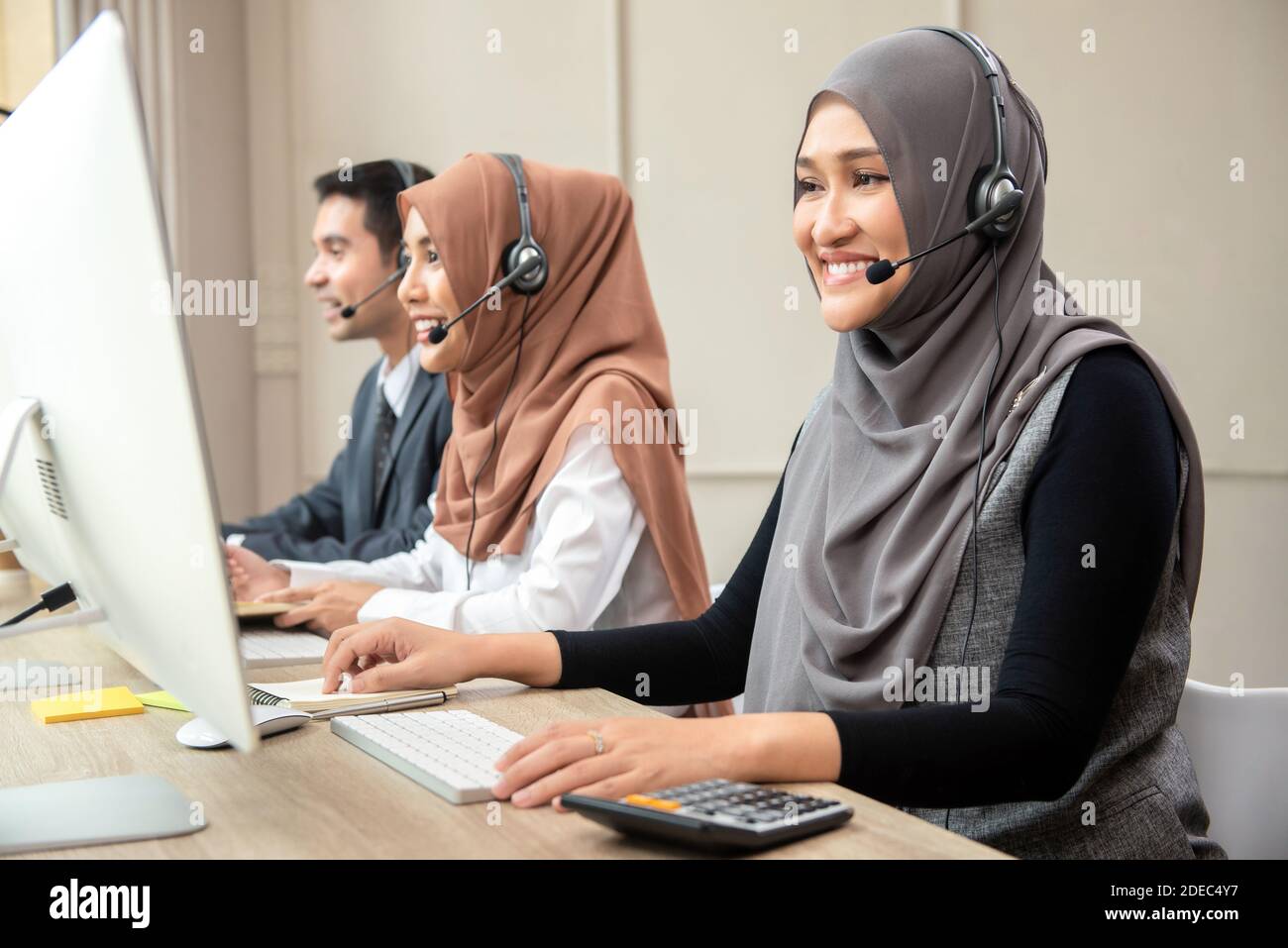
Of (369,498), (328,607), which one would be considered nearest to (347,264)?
(369,498)

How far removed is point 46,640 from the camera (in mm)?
1502

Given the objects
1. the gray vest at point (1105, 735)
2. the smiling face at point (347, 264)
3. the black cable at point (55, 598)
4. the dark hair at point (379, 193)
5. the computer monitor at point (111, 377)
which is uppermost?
the dark hair at point (379, 193)

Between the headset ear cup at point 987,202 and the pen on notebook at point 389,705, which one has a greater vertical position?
the headset ear cup at point 987,202

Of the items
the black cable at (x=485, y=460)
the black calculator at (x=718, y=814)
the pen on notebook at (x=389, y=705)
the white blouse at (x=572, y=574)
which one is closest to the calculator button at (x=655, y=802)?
the black calculator at (x=718, y=814)

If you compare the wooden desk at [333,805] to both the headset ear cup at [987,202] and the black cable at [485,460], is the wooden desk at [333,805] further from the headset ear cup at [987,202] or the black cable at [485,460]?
the black cable at [485,460]

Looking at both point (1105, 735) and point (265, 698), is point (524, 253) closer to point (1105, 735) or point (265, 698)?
point (265, 698)

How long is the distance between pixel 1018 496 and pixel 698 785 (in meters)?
0.44

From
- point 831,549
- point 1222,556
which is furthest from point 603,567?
point 1222,556

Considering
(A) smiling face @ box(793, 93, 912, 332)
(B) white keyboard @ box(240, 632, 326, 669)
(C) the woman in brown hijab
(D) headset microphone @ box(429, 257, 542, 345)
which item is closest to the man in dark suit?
(C) the woman in brown hijab

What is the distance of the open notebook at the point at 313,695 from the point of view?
3.45 feet

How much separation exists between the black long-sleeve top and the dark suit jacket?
150cm

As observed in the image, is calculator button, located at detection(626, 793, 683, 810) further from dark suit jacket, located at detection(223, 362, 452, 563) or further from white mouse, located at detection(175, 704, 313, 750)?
dark suit jacket, located at detection(223, 362, 452, 563)

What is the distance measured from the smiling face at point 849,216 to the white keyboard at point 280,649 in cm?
66

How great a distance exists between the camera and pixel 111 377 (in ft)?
2.11
